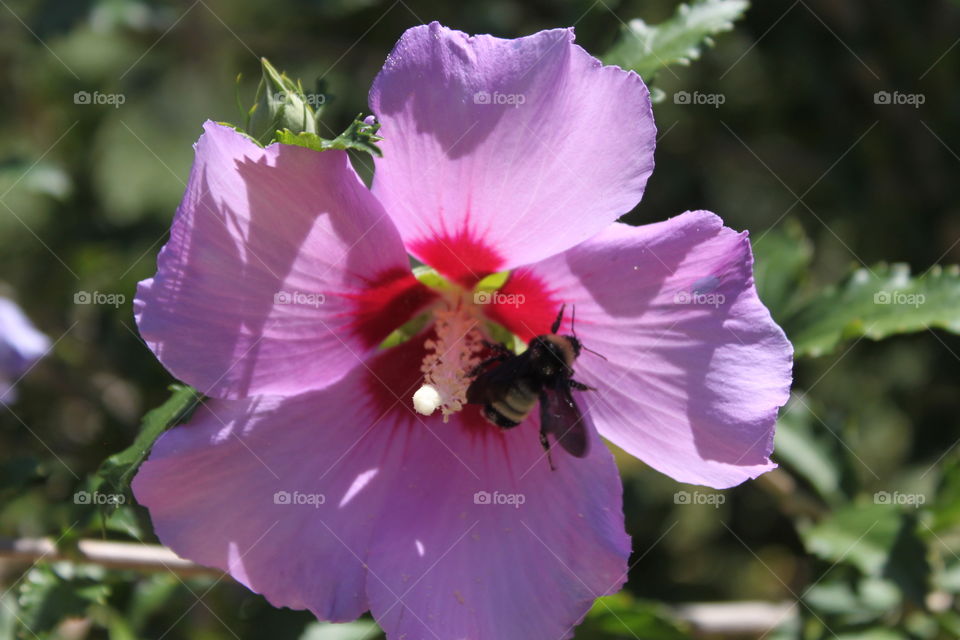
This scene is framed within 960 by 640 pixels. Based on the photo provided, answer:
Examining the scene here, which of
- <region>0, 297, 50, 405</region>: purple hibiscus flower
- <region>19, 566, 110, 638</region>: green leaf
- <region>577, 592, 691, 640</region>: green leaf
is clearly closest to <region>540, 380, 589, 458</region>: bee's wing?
<region>577, 592, 691, 640</region>: green leaf

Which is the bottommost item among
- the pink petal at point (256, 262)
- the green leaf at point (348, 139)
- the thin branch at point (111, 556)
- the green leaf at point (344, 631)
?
the green leaf at point (344, 631)

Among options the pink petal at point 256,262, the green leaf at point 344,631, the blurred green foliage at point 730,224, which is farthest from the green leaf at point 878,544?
the pink petal at point 256,262

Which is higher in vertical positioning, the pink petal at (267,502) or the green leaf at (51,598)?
the pink petal at (267,502)

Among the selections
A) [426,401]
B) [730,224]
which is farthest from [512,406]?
[730,224]

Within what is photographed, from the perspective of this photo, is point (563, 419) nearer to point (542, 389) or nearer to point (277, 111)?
point (542, 389)

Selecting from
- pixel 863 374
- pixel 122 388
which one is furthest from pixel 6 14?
pixel 863 374

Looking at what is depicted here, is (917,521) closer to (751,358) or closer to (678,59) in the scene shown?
(751,358)

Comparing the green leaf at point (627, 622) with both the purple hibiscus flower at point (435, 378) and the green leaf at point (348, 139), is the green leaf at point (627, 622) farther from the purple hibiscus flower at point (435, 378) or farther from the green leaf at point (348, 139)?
the green leaf at point (348, 139)
